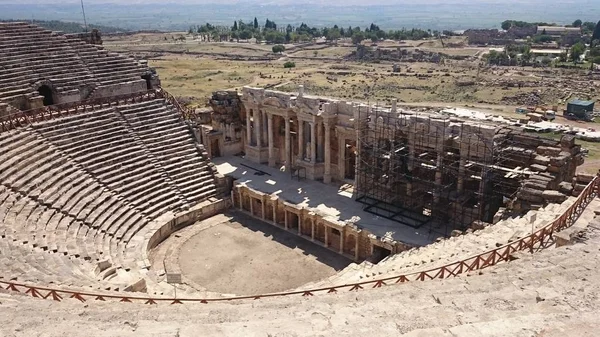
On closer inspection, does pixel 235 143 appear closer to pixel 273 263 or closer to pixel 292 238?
pixel 292 238

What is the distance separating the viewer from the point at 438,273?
1481 cm

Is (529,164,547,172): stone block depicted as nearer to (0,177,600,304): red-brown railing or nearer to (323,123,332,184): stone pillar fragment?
(0,177,600,304): red-brown railing

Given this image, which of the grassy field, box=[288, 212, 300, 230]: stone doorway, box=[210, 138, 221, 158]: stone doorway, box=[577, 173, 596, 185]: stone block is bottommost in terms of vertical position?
the grassy field

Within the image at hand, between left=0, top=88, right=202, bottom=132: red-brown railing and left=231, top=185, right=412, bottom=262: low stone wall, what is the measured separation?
9.02m

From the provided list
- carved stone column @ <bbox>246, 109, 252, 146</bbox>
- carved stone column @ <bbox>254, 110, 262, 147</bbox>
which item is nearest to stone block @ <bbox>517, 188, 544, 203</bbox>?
carved stone column @ <bbox>254, 110, 262, 147</bbox>

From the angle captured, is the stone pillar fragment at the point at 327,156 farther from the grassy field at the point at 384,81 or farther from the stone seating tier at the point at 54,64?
the grassy field at the point at 384,81

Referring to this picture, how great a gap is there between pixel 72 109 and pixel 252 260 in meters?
16.2

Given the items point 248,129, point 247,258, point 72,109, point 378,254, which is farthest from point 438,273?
point 72,109

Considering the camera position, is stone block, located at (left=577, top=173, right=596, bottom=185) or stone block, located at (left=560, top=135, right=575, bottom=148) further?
stone block, located at (left=560, top=135, right=575, bottom=148)

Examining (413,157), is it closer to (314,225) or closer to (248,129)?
(314,225)

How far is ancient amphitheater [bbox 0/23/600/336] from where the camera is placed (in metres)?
11.8

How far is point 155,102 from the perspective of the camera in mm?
37031

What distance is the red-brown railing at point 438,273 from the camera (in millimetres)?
13836

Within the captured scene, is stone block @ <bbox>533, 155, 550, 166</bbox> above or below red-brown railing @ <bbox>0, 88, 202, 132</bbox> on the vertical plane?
below
